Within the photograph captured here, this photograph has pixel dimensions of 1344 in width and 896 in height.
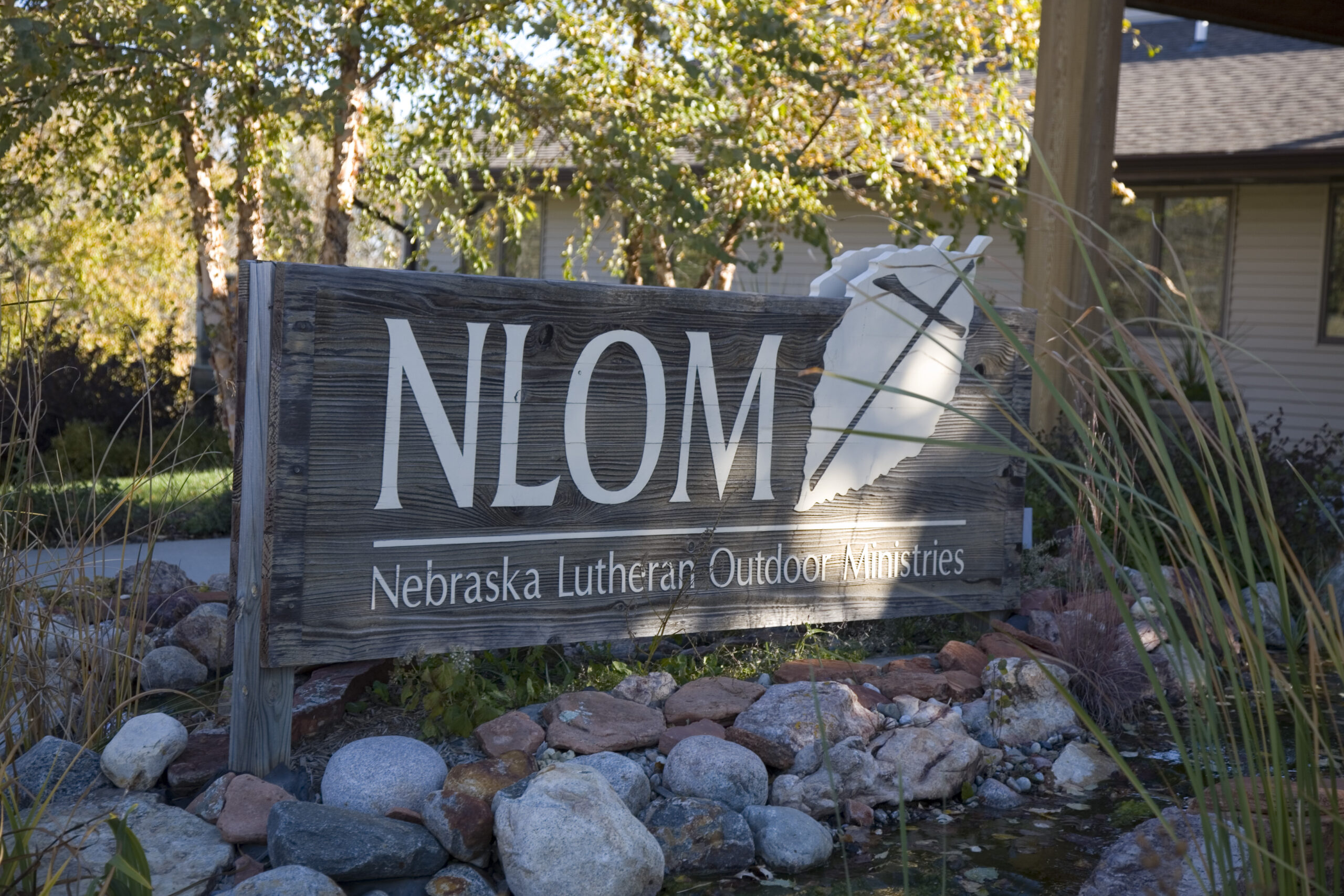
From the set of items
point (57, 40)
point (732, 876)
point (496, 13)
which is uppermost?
point (496, 13)

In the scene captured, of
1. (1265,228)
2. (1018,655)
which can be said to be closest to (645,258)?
(1265,228)

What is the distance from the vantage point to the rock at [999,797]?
11.7ft

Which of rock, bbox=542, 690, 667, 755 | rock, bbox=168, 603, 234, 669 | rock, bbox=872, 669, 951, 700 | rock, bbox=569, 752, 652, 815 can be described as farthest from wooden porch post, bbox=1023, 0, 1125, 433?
rock, bbox=168, 603, 234, 669

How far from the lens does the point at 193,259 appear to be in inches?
505

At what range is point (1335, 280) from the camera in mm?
11805

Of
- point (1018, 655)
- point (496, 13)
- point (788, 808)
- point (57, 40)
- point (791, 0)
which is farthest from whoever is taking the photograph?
point (791, 0)

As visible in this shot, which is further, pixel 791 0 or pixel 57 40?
pixel 791 0

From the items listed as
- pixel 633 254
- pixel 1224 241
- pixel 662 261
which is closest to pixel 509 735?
pixel 662 261

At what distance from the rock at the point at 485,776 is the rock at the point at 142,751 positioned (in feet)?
2.41

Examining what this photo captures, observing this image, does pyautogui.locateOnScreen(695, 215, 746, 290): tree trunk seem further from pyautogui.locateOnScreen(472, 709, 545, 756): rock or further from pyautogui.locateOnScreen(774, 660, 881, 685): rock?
pyautogui.locateOnScreen(472, 709, 545, 756): rock

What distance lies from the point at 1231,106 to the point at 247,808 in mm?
12850

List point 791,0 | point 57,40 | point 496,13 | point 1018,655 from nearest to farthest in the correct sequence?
point 1018,655, point 57,40, point 496,13, point 791,0

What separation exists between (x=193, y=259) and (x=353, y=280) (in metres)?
10.5

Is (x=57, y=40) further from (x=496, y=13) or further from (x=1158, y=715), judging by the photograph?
(x=1158, y=715)
